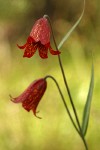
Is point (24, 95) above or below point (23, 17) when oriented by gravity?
above

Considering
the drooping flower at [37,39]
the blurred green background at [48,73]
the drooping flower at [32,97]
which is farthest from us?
the blurred green background at [48,73]

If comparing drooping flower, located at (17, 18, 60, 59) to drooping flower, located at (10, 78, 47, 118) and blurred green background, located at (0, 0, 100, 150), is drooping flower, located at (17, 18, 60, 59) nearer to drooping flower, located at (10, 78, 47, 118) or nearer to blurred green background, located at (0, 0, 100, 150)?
drooping flower, located at (10, 78, 47, 118)

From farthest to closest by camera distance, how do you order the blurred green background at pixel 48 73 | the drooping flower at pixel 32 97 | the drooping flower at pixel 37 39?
the blurred green background at pixel 48 73, the drooping flower at pixel 32 97, the drooping flower at pixel 37 39

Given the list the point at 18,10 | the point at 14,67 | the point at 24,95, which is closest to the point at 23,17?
the point at 18,10

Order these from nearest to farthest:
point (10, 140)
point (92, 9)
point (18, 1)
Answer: point (10, 140), point (92, 9), point (18, 1)

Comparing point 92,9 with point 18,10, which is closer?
point 92,9

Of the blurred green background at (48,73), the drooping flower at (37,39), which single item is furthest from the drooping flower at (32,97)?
the blurred green background at (48,73)

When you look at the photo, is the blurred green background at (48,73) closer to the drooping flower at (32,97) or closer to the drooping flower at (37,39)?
the drooping flower at (32,97)

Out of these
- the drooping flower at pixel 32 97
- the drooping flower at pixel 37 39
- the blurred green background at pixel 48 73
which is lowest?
the blurred green background at pixel 48 73

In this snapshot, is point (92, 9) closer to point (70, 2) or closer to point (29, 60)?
point (70, 2)
